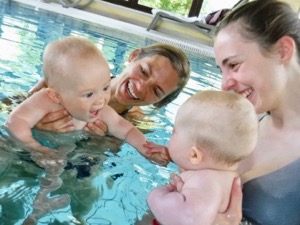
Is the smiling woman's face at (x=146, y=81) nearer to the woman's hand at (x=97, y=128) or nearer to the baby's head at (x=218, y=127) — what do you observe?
the woman's hand at (x=97, y=128)

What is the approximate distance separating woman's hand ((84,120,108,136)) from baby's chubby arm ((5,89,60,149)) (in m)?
0.20

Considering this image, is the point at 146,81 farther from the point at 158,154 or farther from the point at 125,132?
the point at 158,154

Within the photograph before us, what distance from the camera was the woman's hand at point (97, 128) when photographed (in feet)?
6.63

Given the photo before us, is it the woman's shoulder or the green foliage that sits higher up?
the woman's shoulder

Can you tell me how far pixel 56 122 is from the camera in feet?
6.27

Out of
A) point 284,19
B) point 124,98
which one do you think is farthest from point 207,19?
point 284,19

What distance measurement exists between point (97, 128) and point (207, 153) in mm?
845

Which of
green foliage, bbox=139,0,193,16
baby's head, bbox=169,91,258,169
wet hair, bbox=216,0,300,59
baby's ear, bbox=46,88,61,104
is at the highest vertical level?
wet hair, bbox=216,0,300,59

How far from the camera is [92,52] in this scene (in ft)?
5.88

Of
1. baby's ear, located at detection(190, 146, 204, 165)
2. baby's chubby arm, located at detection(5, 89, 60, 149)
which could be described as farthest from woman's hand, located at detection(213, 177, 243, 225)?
baby's chubby arm, located at detection(5, 89, 60, 149)

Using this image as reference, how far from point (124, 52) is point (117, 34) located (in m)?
2.14

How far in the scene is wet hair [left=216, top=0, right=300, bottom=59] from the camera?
147cm

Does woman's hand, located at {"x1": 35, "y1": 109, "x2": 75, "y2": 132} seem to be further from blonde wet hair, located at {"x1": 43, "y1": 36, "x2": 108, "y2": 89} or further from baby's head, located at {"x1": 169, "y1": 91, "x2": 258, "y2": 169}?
baby's head, located at {"x1": 169, "y1": 91, "x2": 258, "y2": 169}

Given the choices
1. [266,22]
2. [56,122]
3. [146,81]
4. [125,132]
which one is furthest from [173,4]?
[266,22]
